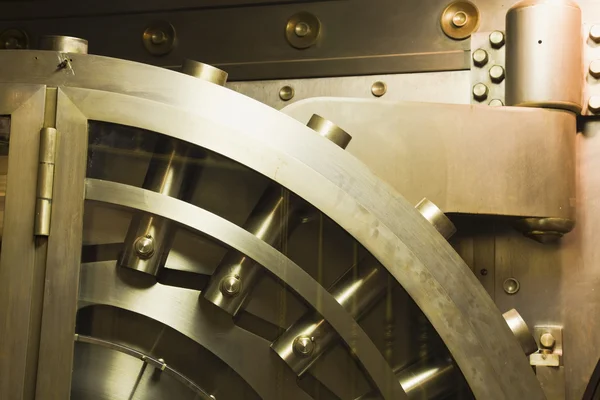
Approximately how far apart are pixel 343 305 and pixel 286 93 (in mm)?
578

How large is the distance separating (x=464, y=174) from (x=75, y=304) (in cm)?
74

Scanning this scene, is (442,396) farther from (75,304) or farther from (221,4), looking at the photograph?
(221,4)

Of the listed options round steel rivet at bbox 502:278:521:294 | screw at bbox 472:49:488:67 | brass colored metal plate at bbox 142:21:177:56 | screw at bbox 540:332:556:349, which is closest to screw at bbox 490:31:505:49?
screw at bbox 472:49:488:67

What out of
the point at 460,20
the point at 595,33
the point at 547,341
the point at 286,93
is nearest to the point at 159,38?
the point at 286,93

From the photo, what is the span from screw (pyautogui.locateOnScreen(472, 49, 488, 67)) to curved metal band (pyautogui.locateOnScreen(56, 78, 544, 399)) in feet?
1.51

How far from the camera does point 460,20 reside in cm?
162

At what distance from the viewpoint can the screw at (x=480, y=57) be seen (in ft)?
5.15

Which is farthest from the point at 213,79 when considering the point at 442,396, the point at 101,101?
the point at 442,396

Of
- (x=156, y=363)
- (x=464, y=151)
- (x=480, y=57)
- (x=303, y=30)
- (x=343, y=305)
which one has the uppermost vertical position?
(x=303, y=30)

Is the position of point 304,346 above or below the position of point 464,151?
below

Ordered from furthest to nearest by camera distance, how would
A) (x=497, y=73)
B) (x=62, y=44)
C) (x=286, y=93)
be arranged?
(x=286, y=93) < (x=497, y=73) < (x=62, y=44)

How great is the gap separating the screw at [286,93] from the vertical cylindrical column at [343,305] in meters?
0.47

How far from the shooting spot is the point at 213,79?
132cm

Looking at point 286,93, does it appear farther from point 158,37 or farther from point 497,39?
point 497,39
